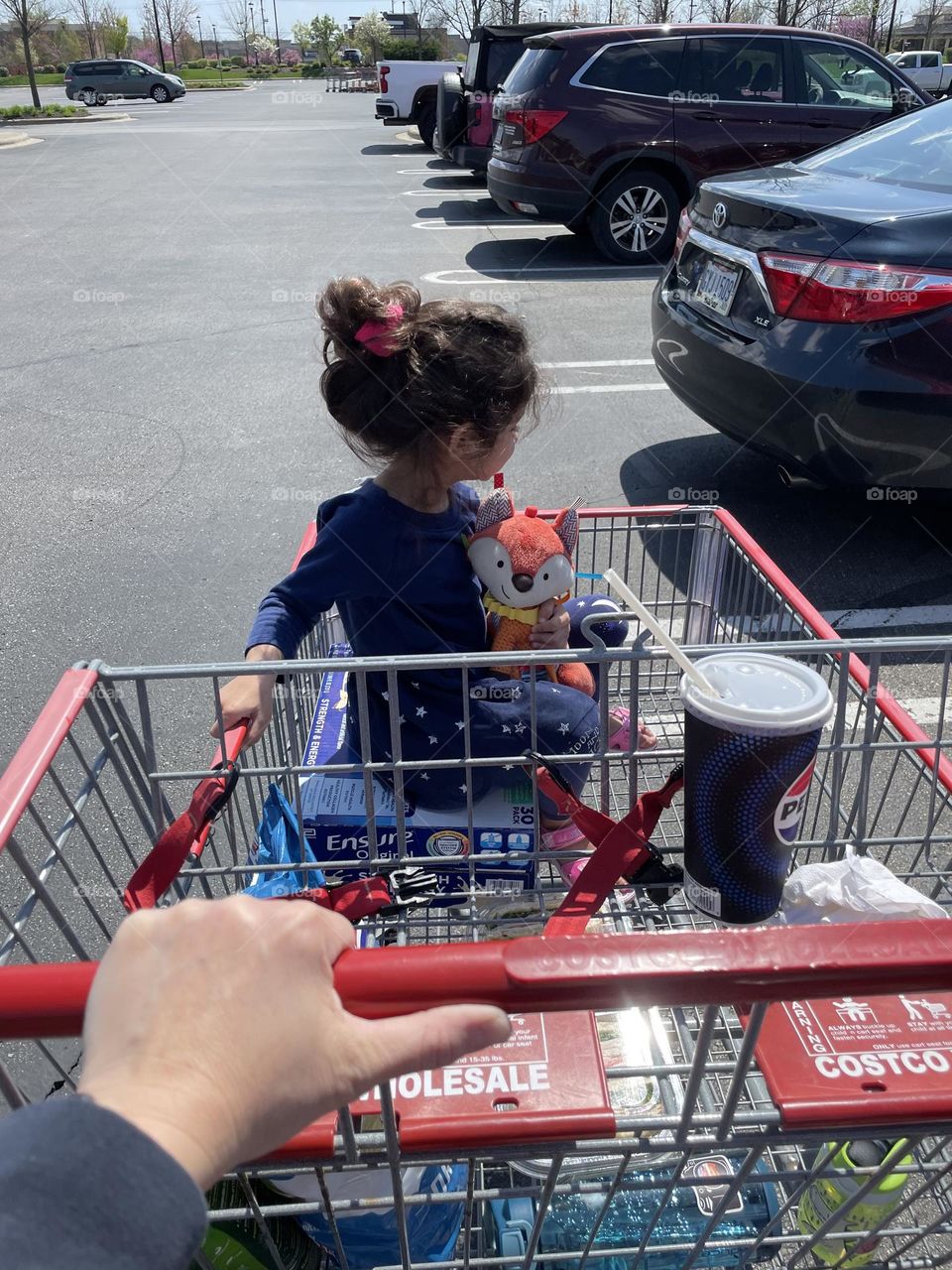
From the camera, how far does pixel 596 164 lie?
9.28 m

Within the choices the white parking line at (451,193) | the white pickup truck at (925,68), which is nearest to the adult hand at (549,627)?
the white parking line at (451,193)

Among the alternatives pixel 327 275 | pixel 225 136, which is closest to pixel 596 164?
pixel 327 275

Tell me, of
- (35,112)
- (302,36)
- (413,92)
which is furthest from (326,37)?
(413,92)

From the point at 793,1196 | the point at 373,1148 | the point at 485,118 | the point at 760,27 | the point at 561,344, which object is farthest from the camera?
the point at 485,118

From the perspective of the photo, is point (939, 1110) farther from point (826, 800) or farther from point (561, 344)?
point (561, 344)

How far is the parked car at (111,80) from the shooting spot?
38.5 meters

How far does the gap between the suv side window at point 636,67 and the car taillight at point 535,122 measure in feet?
1.31

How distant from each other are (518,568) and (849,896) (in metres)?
0.90

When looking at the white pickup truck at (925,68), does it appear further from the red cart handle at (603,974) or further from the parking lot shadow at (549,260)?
the red cart handle at (603,974)

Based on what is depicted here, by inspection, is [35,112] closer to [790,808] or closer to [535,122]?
[535,122]

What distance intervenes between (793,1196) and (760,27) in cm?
1033

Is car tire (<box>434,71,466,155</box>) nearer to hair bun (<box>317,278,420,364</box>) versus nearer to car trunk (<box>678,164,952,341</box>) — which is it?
car trunk (<box>678,164,952,341</box>)

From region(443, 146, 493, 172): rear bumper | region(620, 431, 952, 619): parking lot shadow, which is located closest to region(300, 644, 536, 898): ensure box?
region(620, 431, 952, 619): parking lot shadow

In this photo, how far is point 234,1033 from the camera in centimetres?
78
